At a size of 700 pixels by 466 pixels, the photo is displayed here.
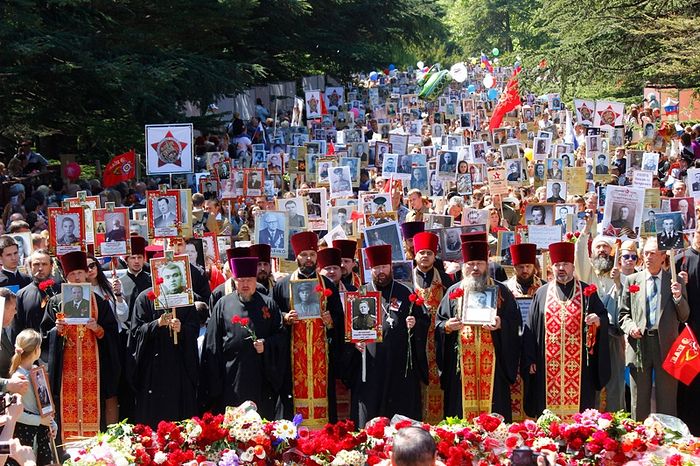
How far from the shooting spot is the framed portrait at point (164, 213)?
1256 centimetres

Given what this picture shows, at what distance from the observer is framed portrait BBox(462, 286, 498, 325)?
1024 centimetres

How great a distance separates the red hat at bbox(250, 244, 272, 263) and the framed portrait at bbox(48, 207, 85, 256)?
195cm

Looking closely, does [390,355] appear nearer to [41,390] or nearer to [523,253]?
[523,253]

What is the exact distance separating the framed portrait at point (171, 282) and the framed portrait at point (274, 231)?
2.37 meters

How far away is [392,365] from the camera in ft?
35.6

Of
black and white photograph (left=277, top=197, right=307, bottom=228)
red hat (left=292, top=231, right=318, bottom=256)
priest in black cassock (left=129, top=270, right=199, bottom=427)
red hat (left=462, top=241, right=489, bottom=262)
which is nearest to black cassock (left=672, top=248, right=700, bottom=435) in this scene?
red hat (left=462, top=241, right=489, bottom=262)

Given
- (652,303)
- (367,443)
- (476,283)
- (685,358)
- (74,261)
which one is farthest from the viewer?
(652,303)

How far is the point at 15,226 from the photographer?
12.9 m

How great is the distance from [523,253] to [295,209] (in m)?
4.16

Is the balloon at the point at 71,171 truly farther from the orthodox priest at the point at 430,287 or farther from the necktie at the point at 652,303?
the necktie at the point at 652,303

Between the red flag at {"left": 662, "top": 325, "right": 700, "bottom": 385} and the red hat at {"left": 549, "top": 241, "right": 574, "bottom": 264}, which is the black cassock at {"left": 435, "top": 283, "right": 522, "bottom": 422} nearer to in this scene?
the red hat at {"left": 549, "top": 241, "right": 574, "bottom": 264}

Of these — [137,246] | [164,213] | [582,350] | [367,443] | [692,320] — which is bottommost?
[367,443]

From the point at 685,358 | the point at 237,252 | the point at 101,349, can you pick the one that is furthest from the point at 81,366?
the point at 685,358

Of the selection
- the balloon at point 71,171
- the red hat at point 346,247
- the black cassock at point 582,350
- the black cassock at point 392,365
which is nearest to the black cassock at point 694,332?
the black cassock at point 582,350
